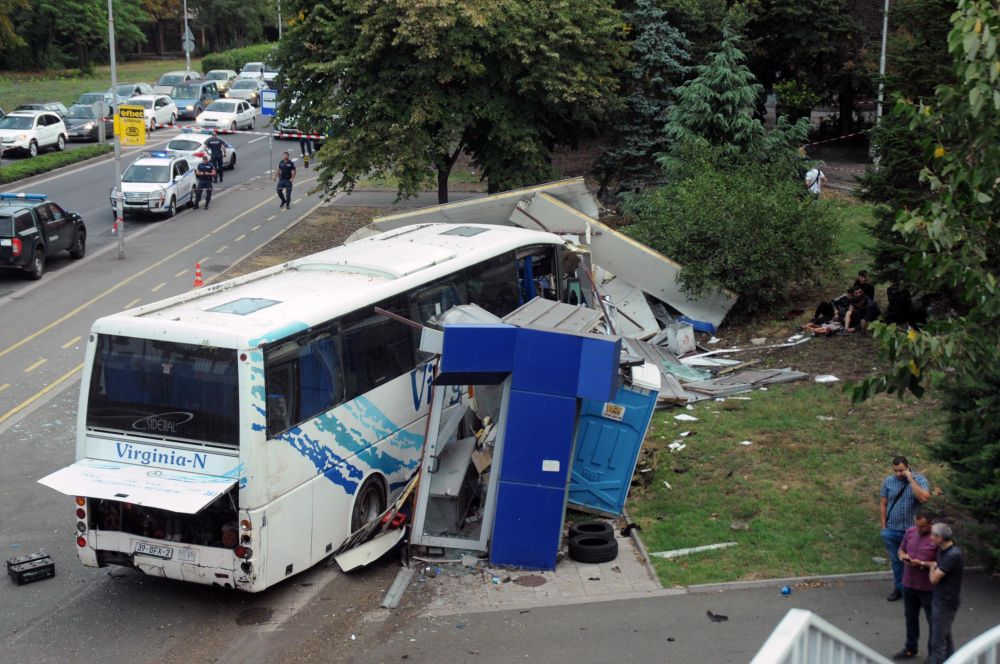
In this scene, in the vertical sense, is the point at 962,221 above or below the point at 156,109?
above

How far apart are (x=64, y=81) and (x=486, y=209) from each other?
54.8 metres

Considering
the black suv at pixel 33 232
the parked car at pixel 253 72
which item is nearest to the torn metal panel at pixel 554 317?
the black suv at pixel 33 232

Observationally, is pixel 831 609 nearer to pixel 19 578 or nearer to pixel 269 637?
pixel 269 637

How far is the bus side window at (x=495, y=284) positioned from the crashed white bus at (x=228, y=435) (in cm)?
295

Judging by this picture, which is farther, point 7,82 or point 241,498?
point 7,82

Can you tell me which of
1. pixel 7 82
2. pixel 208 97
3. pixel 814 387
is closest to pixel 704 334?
pixel 814 387

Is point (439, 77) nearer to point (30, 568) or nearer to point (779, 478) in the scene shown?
point (779, 478)

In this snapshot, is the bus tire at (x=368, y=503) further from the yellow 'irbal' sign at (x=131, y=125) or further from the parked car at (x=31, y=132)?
the parked car at (x=31, y=132)

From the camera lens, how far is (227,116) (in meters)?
53.6

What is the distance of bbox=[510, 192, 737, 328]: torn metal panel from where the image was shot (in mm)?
22375

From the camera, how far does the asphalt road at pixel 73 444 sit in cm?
1068

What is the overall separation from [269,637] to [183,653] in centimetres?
83

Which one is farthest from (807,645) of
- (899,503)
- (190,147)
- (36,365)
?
(190,147)

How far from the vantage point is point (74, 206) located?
35094mm
